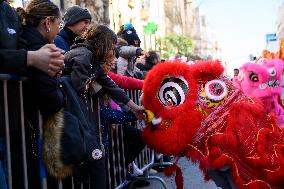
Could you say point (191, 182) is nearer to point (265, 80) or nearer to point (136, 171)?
point (136, 171)

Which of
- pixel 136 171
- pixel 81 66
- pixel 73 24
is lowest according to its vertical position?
pixel 136 171

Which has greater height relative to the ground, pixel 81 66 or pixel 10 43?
pixel 10 43

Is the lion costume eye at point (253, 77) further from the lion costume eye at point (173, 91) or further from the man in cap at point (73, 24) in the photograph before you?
the lion costume eye at point (173, 91)

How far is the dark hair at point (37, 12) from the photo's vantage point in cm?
296

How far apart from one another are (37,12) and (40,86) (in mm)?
560

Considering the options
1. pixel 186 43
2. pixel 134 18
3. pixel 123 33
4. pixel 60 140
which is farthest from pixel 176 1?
pixel 60 140

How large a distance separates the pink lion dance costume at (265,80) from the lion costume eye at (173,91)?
87.9 inches

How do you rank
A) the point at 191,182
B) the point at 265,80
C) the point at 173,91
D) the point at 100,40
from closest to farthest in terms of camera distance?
the point at 173,91 → the point at 100,40 → the point at 265,80 → the point at 191,182

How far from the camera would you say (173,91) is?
11.1 ft

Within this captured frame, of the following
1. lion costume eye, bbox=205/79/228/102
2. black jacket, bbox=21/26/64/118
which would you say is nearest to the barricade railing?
black jacket, bbox=21/26/64/118

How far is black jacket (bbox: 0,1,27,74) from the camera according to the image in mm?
2479

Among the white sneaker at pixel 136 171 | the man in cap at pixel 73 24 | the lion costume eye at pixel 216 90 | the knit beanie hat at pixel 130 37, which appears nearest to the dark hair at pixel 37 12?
the lion costume eye at pixel 216 90

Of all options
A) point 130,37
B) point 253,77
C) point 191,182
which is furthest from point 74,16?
point 191,182

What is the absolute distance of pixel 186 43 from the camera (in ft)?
145
